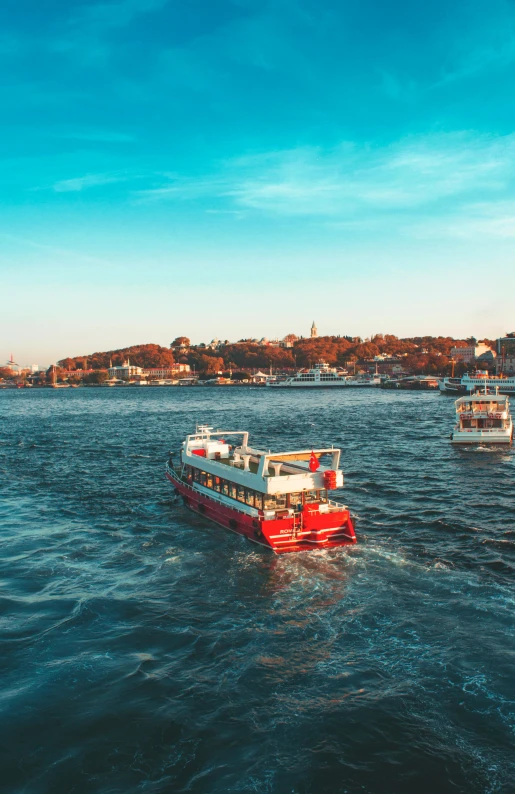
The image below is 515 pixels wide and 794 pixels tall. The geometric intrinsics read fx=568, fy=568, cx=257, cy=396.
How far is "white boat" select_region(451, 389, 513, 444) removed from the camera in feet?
209

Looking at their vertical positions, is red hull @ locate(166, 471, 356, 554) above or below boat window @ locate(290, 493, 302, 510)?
below

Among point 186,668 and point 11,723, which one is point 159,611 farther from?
point 11,723

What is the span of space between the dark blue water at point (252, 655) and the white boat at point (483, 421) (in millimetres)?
27479

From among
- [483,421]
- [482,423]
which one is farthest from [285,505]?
[483,421]

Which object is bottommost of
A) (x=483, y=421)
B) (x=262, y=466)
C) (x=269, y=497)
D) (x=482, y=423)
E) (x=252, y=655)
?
(x=252, y=655)

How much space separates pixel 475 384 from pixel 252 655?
6401 inches

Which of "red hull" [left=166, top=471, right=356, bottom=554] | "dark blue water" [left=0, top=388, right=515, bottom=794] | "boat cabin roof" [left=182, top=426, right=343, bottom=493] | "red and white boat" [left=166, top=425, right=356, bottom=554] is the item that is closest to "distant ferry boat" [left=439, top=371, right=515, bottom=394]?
"boat cabin roof" [left=182, top=426, right=343, bottom=493]

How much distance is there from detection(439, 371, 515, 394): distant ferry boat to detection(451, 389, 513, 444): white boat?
86.3m

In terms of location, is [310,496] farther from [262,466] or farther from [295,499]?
[262,466]

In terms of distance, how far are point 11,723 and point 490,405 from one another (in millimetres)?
61974

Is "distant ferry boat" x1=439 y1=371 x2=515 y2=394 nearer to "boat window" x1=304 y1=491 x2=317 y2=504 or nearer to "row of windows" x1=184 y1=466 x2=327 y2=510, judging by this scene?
"row of windows" x1=184 y1=466 x2=327 y2=510

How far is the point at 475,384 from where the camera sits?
167000 millimetres

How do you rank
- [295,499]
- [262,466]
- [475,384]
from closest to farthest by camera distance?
[262,466] → [295,499] → [475,384]

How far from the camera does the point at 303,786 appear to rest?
12.8m
